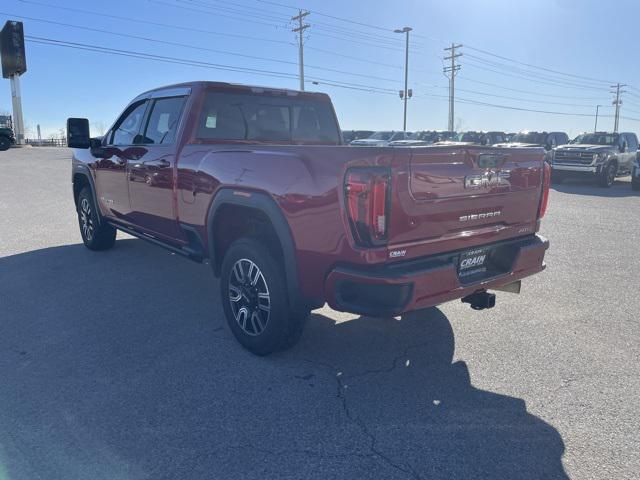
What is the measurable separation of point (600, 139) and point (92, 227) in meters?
17.8

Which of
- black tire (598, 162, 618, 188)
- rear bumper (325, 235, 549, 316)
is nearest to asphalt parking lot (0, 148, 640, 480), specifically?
rear bumper (325, 235, 549, 316)

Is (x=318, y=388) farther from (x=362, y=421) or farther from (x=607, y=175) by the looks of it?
(x=607, y=175)

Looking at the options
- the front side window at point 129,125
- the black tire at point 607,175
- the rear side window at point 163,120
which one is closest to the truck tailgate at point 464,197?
the rear side window at point 163,120

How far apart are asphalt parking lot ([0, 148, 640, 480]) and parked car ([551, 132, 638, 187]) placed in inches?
497

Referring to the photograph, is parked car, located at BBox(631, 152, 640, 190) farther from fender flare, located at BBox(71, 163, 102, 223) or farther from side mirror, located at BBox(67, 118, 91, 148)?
side mirror, located at BBox(67, 118, 91, 148)

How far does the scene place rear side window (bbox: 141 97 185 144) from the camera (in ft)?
15.8

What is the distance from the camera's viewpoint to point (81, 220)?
7.24 meters

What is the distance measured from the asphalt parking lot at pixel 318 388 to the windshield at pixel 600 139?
14804 millimetres

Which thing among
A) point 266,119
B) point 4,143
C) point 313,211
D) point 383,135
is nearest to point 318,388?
point 313,211

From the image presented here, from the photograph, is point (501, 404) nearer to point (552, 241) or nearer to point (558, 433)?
point (558, 433)

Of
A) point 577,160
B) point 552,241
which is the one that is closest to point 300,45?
point 577,160

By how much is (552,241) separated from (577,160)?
34.7ft

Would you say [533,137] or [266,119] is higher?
[533,137]

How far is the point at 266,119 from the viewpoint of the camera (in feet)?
16.6
